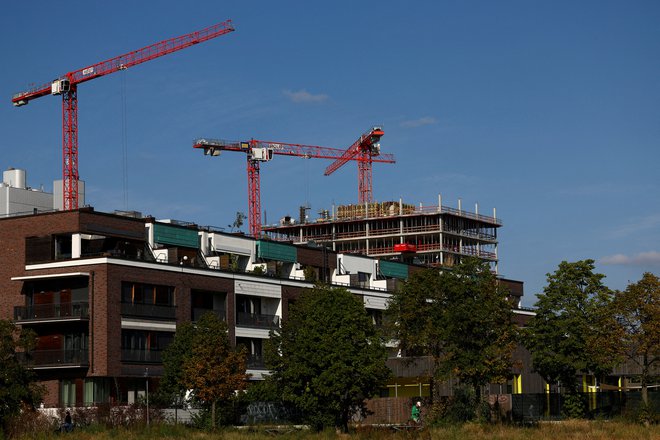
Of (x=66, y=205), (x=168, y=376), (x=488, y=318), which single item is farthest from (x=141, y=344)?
(x=66, y=205)

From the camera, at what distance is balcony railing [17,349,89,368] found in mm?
83688

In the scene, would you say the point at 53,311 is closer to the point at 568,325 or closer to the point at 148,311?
the point at 148,311

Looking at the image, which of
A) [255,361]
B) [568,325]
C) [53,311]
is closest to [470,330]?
[568,325]

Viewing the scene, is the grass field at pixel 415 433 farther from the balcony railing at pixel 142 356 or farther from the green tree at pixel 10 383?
the balcony railing at pixel 142 356

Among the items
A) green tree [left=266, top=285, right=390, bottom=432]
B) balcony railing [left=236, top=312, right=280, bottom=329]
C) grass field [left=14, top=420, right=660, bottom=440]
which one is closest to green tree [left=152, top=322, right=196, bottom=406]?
green tree [left=266, top=285, right=390, bottom=432]

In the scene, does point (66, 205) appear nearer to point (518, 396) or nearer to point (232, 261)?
point (232, 261)

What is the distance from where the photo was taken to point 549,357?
8600 centimetres

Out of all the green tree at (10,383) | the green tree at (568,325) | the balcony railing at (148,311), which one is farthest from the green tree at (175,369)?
the green tree at (568,325)

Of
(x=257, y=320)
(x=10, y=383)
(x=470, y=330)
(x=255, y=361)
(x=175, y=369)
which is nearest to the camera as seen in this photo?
(x=10, y=383)

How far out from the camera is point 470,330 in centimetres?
7812

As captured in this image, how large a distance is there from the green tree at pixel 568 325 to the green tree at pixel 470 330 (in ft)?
24.2

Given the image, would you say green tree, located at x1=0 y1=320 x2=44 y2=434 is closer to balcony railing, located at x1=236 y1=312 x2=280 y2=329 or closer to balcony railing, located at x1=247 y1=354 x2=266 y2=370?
balcony railing, located at x1=247 y1=354 x2=266 y2=370

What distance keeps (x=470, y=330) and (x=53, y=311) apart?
3243cm

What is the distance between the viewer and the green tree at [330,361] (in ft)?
236
